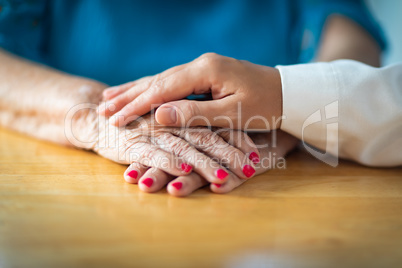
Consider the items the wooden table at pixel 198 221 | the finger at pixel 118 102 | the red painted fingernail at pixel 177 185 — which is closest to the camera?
the wooden table at pixel 198 221

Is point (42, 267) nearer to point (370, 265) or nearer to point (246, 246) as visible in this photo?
point (246, 246)

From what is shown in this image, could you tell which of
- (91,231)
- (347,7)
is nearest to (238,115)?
(91,231)

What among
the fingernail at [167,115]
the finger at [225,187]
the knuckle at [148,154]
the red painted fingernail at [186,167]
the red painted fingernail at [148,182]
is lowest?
the finger at [225,187]

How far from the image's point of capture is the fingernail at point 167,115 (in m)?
0.58

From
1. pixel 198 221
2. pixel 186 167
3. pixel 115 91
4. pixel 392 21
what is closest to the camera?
pixel 198 221

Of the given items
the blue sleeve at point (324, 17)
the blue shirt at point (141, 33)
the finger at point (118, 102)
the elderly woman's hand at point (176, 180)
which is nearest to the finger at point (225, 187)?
the elderly woman's hand at point (176, 180)

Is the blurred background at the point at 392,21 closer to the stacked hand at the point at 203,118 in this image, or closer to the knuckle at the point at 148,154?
the stacked hand at the point at 203,118

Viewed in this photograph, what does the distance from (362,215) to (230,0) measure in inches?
26.7

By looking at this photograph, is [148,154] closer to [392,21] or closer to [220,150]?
[220,150]

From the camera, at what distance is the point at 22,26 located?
2.84ft

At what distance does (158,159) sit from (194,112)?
0.10 meters

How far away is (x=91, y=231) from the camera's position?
0.41 meters

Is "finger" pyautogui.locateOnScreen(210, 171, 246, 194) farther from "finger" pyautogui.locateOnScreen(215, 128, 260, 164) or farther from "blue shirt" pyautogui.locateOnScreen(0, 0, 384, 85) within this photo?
"blue shirt" pyautogui.locateOnScreen(0, 0, 384, 85)

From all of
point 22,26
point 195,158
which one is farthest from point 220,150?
point 22,26
